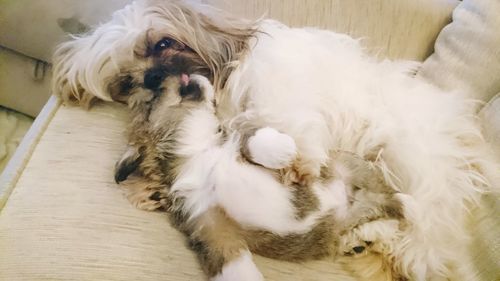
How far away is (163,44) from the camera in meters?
1.26

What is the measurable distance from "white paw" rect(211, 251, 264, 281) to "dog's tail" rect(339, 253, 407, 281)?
234 millimetres

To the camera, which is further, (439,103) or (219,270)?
(439,103)

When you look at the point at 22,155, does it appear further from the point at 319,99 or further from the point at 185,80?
the point at 319,99

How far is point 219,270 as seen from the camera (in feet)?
3.22

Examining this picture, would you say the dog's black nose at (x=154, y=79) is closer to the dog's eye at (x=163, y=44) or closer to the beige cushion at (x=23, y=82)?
the dog's eye at (x=163, y=44)

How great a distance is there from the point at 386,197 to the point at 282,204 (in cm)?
26

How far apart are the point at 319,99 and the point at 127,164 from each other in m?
0.51

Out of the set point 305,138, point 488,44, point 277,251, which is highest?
point 488,44

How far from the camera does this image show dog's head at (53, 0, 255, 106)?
1230 mm

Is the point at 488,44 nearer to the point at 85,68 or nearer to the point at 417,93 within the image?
the point at 417,93

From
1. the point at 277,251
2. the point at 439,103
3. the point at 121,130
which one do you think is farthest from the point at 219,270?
the point at 439,103

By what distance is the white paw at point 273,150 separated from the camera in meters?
1.05

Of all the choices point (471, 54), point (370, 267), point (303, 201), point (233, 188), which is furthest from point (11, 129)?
point (471, 54)

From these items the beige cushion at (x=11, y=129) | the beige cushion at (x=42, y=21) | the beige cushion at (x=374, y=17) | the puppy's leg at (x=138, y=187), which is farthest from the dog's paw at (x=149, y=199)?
the beige cushion at (x=11, y=129)
